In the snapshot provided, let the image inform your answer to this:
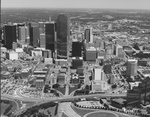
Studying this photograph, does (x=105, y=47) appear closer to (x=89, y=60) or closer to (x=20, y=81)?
(x=89, y=60)

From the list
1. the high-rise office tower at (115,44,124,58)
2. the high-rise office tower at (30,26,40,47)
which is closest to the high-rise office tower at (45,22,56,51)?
the high-rise office tower at (30,26,40,47)

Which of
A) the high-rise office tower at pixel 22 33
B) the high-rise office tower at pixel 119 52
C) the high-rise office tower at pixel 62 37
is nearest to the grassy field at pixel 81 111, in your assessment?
the high-rise office tower at pixel 62 37

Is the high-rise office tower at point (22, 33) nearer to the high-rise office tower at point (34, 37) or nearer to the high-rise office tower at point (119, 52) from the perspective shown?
the high-rise office tower at point (34, 37)

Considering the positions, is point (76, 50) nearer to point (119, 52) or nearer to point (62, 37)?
point (62, 37)

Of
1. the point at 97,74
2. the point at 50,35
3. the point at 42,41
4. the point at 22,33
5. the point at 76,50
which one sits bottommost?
the point at 97,74

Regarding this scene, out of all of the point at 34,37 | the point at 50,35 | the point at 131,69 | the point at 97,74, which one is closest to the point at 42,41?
the point at 50,35

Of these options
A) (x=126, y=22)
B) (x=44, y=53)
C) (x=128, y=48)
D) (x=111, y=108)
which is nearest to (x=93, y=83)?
(x=111, y=108)

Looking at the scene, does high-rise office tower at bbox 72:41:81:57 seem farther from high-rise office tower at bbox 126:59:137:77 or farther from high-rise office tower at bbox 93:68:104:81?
high-rise office tower at bbox 93:68:104:81
